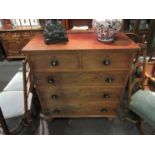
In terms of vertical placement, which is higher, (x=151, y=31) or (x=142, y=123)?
(x=151, y=31)

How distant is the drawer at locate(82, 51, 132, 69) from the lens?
117 cm

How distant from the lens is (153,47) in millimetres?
2738

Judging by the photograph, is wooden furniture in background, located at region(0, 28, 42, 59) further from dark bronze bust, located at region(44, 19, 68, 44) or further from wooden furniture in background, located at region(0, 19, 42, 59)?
dark bronze bust, located at region(44, 19, 68, 44)

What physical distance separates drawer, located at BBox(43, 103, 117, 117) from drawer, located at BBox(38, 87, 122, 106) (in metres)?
0.08

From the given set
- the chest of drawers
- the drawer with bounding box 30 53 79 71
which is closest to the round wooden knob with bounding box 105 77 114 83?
the chest of drawers

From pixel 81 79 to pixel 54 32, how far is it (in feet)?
1.53

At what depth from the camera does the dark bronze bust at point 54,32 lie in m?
1.22

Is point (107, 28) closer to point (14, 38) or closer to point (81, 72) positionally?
point (81, 72)

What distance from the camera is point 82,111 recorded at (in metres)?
1.70
